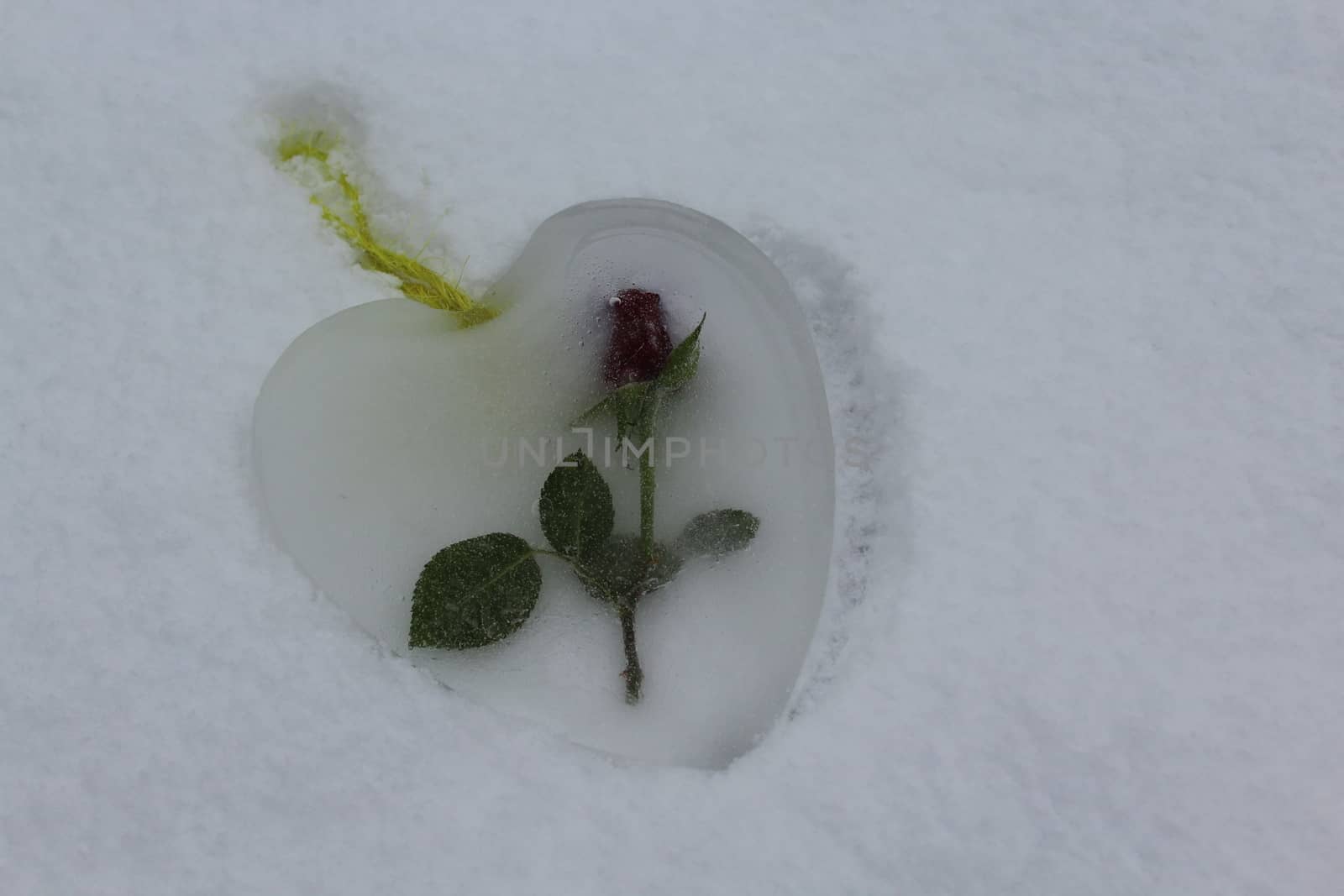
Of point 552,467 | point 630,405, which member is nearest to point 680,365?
point 630,405

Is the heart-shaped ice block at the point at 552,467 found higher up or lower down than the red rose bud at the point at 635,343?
lower down

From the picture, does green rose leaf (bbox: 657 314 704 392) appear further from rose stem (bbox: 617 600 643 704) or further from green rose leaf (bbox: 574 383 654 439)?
rose stem (bbox: 617 600 643 704)

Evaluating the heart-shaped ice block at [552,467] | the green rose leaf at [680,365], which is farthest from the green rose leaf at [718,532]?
the green rose leaf at [680,365]

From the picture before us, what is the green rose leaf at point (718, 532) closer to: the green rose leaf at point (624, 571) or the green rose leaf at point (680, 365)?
the green rose leaf at point (624, 571)

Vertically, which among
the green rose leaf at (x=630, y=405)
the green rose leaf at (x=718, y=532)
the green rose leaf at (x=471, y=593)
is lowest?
the green rose leaf at (x=471, y=593)

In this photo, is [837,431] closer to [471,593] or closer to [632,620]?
[632,620]

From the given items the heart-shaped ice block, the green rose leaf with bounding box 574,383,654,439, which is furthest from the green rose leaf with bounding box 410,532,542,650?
the green rose leaf with bounding box 574,383,654,439
